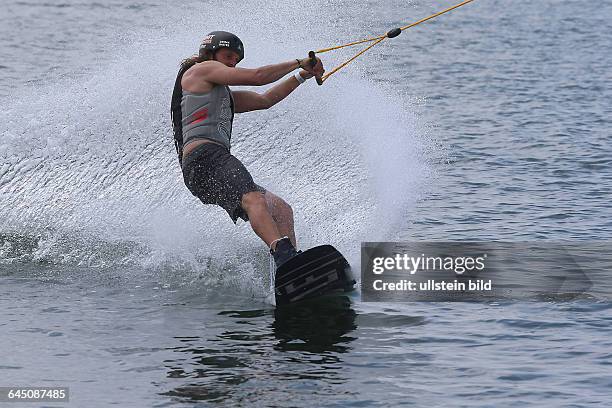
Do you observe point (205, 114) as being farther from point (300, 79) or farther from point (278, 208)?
point (278, 208)

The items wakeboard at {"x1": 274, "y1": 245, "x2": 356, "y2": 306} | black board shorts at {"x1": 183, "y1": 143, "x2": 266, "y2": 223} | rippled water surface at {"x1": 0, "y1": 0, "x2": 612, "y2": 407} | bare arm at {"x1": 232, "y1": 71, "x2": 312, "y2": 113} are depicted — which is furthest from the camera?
bare arm at {"x1": 232, "y1": 71, "x2": 312, "y2": 113}

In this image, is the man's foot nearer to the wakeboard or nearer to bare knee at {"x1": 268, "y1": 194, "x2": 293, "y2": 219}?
the wakeboard

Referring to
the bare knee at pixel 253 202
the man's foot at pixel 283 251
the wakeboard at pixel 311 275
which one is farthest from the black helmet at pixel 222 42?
the wakeboard at pixel 311 275

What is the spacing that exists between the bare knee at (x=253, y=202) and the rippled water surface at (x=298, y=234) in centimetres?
100

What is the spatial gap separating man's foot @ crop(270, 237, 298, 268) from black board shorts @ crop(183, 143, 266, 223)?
55 centimetres

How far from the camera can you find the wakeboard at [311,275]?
11023mm

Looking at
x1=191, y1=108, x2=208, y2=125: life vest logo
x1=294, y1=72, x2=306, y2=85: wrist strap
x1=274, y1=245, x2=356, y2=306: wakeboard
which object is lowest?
x1=274, y1=245, x2=356, y2=306: wakeboard

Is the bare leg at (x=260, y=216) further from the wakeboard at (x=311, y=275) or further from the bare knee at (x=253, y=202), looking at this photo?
the wakeboard at (x=311, y=275)

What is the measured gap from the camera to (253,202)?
11328 millimetres

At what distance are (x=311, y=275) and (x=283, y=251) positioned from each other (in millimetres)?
341

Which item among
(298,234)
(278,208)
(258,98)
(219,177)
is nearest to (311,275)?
(278,208)

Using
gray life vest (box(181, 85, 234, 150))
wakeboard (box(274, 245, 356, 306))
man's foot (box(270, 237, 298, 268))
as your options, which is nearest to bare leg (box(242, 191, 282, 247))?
man's foot (box(270, 237, 298, 268))

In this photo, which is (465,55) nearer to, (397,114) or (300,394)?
(397,114)

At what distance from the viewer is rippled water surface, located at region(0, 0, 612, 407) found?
9641 mm
